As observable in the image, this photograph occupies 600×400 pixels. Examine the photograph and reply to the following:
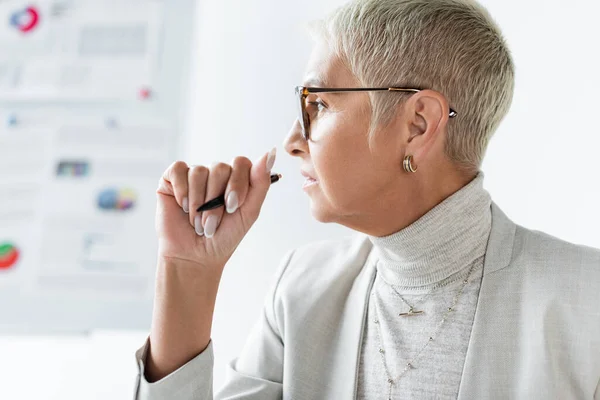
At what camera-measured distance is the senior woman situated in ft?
3.96

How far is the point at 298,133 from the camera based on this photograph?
4.30 feet

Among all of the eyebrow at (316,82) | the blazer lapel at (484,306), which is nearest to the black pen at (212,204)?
the eyebrow at (316,82)

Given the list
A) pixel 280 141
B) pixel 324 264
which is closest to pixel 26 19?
pixel 280 141

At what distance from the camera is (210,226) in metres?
1.24

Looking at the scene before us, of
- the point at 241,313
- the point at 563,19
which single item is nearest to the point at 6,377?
the point at 241,313

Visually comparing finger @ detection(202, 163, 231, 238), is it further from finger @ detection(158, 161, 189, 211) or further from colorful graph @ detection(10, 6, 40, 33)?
colorful graph @ detection(10, 6, 40, 33)

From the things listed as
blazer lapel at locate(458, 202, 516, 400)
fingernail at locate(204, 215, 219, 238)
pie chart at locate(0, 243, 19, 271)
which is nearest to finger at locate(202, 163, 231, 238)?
fingernail at locate(204, 215, 219, 238)

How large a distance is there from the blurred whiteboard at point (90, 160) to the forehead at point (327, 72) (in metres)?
0.83

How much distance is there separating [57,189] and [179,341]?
3.33ft

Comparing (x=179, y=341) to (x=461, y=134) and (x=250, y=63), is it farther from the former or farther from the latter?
(x=250, y=63)

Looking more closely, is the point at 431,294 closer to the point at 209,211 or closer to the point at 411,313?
the point at 411,313

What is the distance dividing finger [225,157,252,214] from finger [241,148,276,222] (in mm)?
10

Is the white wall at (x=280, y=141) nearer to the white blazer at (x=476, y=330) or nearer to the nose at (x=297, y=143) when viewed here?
the white blazer at (x=476, y=330)

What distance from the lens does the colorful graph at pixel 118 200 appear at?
2008 millimetres
